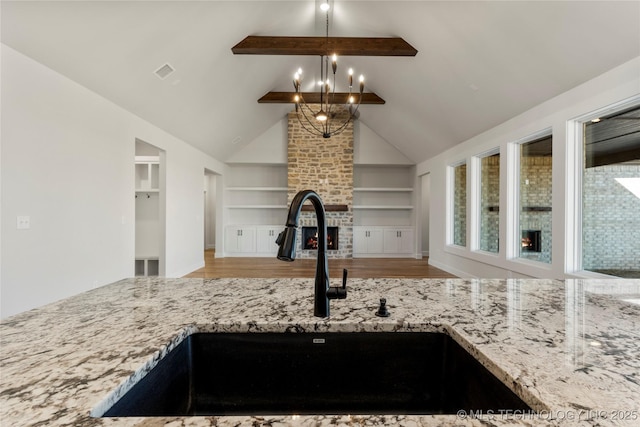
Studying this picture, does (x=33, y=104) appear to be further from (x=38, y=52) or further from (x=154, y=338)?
(x=154, y=338)

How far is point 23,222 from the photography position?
8.42ft

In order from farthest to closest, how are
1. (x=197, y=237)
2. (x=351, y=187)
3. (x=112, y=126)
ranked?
(x=351, y=187) → (x=197, y=237) → (x=112, y=126)

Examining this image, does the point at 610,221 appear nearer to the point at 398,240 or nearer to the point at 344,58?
the point at 344,58

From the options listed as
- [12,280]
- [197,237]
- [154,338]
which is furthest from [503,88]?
[197,237]

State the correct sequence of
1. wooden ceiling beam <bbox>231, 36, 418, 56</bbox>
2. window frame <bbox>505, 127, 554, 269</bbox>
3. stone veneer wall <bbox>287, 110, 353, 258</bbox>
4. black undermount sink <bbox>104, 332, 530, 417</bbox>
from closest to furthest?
black undermount sink <bbox>104, 332, 530, 417</bbox>, wooden ceiling beam <bbox>231, 36, 418, 56</bbox>, window frame <bbox>505, 127, 554, 269</bbox>, stone veneer wall <bbox>287, 110, 353, 258</bbox>

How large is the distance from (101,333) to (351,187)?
7218mm

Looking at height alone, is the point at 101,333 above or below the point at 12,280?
above

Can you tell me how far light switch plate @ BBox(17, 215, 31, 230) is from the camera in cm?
253

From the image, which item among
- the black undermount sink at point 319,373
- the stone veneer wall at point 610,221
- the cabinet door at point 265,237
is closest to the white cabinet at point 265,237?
the cabinet door at point 265,237

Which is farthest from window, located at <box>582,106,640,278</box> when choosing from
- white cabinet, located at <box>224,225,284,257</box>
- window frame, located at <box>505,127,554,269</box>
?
white cabinet, located at <box>224,225,284,257</box>

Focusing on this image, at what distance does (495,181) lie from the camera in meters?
4.73

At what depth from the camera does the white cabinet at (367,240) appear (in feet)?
26.0

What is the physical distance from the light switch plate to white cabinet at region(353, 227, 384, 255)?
6.30m

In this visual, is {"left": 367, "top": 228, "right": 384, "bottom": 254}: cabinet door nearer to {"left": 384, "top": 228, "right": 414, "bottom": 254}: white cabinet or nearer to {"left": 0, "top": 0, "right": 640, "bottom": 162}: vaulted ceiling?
{"left": 384, "top": 228, "right": 414, "bottom": 254}: white cabinet
